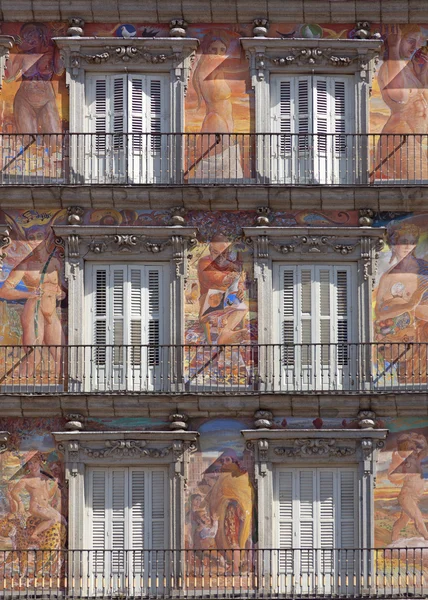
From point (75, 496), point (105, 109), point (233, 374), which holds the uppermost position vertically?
point (105, 109)

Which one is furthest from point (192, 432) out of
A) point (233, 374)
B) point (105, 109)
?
point (105, 109)

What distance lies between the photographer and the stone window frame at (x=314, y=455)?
3481 centimetres

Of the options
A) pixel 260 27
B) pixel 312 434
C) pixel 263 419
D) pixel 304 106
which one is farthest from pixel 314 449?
pixel 260 27

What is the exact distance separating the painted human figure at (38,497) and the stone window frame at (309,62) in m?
7.68

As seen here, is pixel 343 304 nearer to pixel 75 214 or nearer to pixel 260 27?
pixel 75 214

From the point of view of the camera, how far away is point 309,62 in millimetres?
36375

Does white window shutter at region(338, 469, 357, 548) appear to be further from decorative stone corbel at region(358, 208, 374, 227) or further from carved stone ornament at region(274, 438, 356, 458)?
decorative stone corbel at region(358, 208, 374, 227)

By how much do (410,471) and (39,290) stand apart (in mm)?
7692

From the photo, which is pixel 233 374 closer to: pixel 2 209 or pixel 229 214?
pixel 229 214

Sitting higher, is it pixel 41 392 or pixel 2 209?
pixel 2 209

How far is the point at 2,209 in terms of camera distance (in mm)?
35875

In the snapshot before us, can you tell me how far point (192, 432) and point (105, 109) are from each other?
6.50 m

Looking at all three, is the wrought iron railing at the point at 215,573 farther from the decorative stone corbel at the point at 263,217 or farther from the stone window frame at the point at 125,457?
the decorative stone corbel at the point at 263,217

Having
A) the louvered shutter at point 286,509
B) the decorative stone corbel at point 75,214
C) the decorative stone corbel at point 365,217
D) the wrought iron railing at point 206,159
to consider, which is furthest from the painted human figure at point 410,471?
the decorative stone corbel at point 75,214
